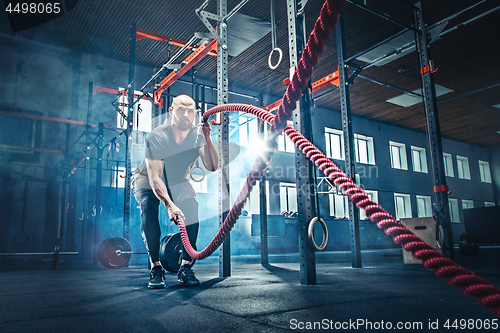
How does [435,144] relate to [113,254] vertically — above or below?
above

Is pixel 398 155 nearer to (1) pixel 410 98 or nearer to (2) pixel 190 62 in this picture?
(1) pixel 410 98

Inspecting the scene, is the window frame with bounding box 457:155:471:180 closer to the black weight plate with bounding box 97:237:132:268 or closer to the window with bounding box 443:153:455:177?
the window with bounding box 443:153:455:177

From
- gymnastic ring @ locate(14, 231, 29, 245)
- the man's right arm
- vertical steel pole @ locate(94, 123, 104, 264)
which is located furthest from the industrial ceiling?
the man's right arm

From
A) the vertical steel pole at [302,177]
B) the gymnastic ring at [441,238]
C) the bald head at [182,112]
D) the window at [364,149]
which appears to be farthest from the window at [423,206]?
the bald head at [182,112]

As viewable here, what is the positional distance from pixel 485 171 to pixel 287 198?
12.2 m

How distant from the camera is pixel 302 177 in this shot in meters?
2.35

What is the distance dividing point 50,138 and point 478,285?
7.97m

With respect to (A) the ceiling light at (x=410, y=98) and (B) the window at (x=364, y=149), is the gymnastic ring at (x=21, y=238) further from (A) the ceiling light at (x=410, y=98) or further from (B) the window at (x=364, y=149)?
(A) the ceiling light at (x=410, y=98)

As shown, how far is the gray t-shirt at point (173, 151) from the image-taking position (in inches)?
91.9

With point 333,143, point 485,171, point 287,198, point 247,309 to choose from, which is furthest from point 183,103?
point 485,171

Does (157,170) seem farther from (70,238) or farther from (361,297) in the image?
(70,238)

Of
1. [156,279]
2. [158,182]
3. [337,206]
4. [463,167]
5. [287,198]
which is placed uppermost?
[463,167]

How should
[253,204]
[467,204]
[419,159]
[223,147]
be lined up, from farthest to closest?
[467,204] < [419,159] < [253,204] < [223,147]

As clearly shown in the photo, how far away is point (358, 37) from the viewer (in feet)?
25.4
